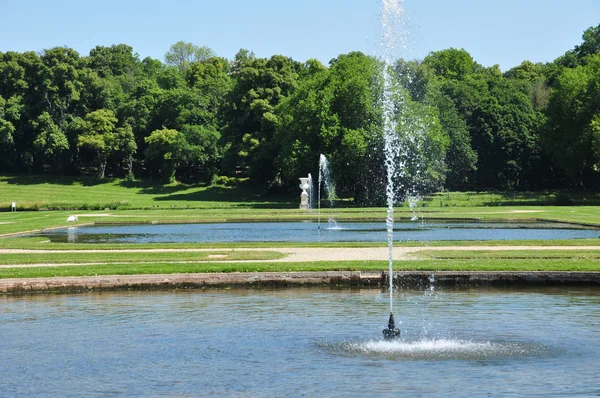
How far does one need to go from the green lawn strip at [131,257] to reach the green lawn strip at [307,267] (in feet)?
6.74

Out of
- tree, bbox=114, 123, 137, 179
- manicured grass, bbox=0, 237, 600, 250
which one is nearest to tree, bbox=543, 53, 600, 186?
tree, bbox=114, 123, 137, 179

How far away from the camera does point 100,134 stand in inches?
4163

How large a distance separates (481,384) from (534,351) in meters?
2.54

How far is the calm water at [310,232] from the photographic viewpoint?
38.1 meters

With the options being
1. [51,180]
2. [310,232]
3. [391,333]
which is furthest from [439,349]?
[51,180]

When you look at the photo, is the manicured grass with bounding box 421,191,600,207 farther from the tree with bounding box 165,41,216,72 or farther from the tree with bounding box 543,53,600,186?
the tree with bounding box 165,41,216,72

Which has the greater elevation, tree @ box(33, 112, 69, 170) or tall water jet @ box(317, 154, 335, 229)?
tree @ box(33, 112, 69, 170)

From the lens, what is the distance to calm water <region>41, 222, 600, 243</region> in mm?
38062

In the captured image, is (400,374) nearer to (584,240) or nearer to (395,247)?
(395,247)

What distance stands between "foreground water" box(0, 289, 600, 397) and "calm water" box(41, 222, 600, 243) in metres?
16.4

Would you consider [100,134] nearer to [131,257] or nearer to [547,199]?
[547,199]

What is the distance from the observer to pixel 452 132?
300 feet

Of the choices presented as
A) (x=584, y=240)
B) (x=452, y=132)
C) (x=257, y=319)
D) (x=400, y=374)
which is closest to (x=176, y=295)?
(x=257, y=319)

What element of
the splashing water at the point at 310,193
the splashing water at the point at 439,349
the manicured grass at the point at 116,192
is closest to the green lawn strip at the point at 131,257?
the splashing water at the point at 439,349
